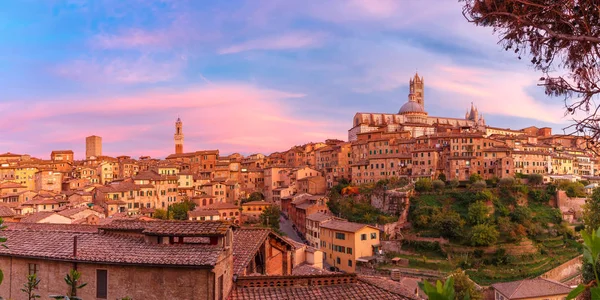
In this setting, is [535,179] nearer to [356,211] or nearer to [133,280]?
[356,211]

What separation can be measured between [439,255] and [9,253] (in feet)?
128

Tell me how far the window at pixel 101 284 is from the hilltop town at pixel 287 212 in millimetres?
21

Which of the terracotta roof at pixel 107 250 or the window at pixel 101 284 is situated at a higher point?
the terracotta roof at pixel 107 250

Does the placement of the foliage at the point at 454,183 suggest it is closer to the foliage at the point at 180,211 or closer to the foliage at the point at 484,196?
the foliage at the point at 484,196

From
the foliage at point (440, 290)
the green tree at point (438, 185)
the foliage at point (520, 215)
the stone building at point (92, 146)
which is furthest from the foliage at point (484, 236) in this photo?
the stone building at point (92, 146)

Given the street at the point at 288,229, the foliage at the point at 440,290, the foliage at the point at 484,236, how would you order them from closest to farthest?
the foliage at the point at 440,290 → the foliage at the point at 484,236 → the street at the point at 288,229

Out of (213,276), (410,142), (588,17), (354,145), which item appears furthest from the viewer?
(354,145)

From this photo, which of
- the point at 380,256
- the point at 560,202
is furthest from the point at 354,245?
the point at 560,202

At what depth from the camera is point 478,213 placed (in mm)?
45469

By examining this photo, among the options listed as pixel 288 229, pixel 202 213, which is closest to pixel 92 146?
pixel 202 213

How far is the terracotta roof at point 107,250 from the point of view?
8689mm

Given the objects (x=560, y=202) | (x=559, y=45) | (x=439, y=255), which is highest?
(x=559, y=45)

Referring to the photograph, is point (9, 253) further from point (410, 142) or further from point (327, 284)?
point (410, 142)

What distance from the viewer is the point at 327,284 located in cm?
1027
